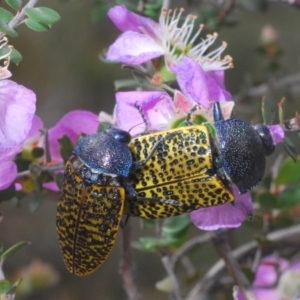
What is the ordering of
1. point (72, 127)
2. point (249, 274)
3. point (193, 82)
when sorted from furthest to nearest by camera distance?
point (249, 274) < point (72, 127) < point (193, 82)

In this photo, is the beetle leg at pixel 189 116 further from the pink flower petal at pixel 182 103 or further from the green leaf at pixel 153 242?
the green leaf at pixel 153 242

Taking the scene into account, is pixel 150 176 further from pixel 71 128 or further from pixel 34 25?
pixel 34 25

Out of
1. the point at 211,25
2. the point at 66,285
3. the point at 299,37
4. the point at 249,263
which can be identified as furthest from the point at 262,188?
the point at 299,37

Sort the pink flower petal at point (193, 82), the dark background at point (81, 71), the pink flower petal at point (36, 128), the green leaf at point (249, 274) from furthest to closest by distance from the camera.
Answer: the dark background at point (81, 71)
the green leaf at point (249, 274)
the pink flower petal at point (36, 128)
the pink flower petal at point (193, 82)

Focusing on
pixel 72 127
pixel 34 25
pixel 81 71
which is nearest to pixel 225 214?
pixel 72 127

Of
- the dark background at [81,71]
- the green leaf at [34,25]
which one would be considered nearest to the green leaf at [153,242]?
the green leaf at [34,25]

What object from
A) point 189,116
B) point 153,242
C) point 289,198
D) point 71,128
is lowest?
point 153,242

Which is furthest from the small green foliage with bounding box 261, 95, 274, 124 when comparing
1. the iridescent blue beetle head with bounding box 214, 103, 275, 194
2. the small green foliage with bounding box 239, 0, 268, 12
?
the small green foliage with bounding box 239, 0, 268, 12
